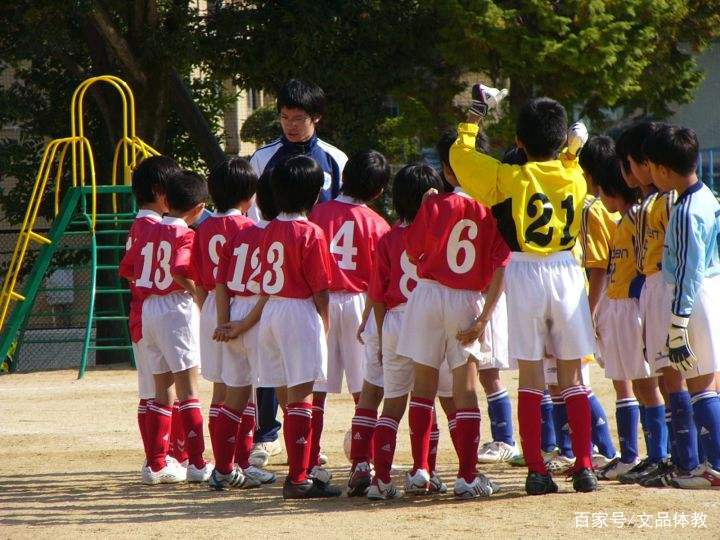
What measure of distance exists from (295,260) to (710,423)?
7.17 feet

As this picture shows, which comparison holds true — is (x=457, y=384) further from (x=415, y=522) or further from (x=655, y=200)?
(x=655, y=200)

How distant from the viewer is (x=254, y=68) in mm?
15305

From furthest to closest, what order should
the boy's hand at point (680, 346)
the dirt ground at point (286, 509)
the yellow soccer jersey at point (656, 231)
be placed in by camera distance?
the yellow soccer jersey at point (656, 231) → the boy's hand at point (680, 346) → the dirt ground at point (286, 509)

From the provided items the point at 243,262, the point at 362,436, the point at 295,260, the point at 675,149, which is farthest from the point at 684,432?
the point at 243,262

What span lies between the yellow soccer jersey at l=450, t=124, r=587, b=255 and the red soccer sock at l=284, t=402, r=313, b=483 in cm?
134

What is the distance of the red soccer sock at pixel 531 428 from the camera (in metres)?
5.97

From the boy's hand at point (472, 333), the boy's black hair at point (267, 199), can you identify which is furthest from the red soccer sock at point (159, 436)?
the boy's hand at point (472, 333)

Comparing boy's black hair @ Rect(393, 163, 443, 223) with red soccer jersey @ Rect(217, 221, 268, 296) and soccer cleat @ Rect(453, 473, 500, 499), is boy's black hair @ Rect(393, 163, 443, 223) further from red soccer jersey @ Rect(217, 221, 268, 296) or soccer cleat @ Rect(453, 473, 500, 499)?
soccer cleat @ Rect(453, 473, 500, 499)

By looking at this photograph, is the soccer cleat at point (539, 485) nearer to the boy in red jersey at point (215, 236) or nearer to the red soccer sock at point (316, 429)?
the red soccer sock at point (316, 429)

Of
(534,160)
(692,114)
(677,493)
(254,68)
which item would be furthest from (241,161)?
(692,114)

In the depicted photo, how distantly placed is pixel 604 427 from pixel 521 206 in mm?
1882

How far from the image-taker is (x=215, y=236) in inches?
271

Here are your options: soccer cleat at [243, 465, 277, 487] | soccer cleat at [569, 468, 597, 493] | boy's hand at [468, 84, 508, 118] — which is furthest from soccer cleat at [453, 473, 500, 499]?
boy's hand at [468, 84, 508, 118]

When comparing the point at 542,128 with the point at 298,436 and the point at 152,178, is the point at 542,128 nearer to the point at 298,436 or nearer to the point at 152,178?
the point at 298,436
